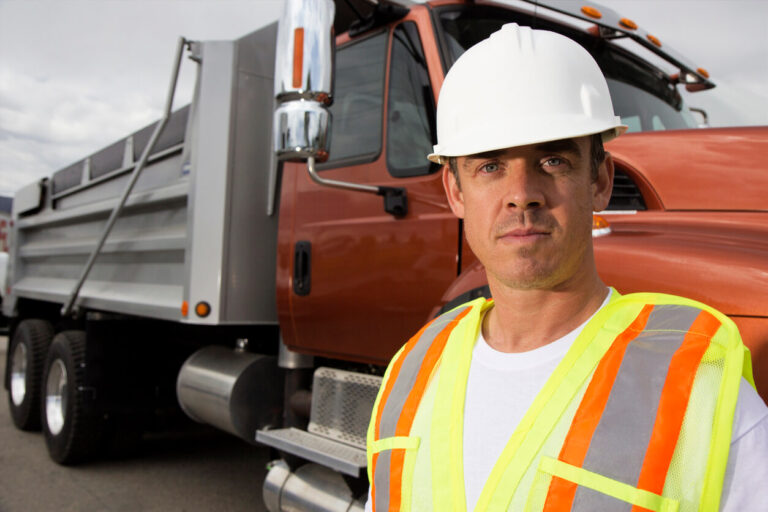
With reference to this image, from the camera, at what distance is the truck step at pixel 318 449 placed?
9.33 ft

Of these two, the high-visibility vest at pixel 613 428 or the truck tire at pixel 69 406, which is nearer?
the high-visibility vest at pixel 613 428

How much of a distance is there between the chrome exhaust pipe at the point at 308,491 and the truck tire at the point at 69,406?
2.07 meters

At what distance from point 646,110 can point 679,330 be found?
2.25 m

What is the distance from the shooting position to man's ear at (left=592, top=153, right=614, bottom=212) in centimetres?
131

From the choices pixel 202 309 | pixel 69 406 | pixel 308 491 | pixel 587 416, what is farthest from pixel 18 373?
pixel 587 416

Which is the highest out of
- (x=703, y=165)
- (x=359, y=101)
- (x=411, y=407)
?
(x=359, y=101)

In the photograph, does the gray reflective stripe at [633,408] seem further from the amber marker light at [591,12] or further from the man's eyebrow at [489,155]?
the amber marker light at [591,12]

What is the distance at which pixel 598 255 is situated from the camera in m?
2.00

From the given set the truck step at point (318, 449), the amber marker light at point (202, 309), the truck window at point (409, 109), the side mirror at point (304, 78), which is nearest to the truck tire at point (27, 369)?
the amber marker light at point (202, 309)

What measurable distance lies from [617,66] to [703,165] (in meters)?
1.05

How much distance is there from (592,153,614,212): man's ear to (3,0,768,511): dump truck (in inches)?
23.6

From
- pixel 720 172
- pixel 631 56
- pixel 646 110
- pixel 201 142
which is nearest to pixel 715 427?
pixel 720 172

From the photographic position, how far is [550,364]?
1188 millimetres

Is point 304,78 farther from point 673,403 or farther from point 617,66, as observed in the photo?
point 673,403
